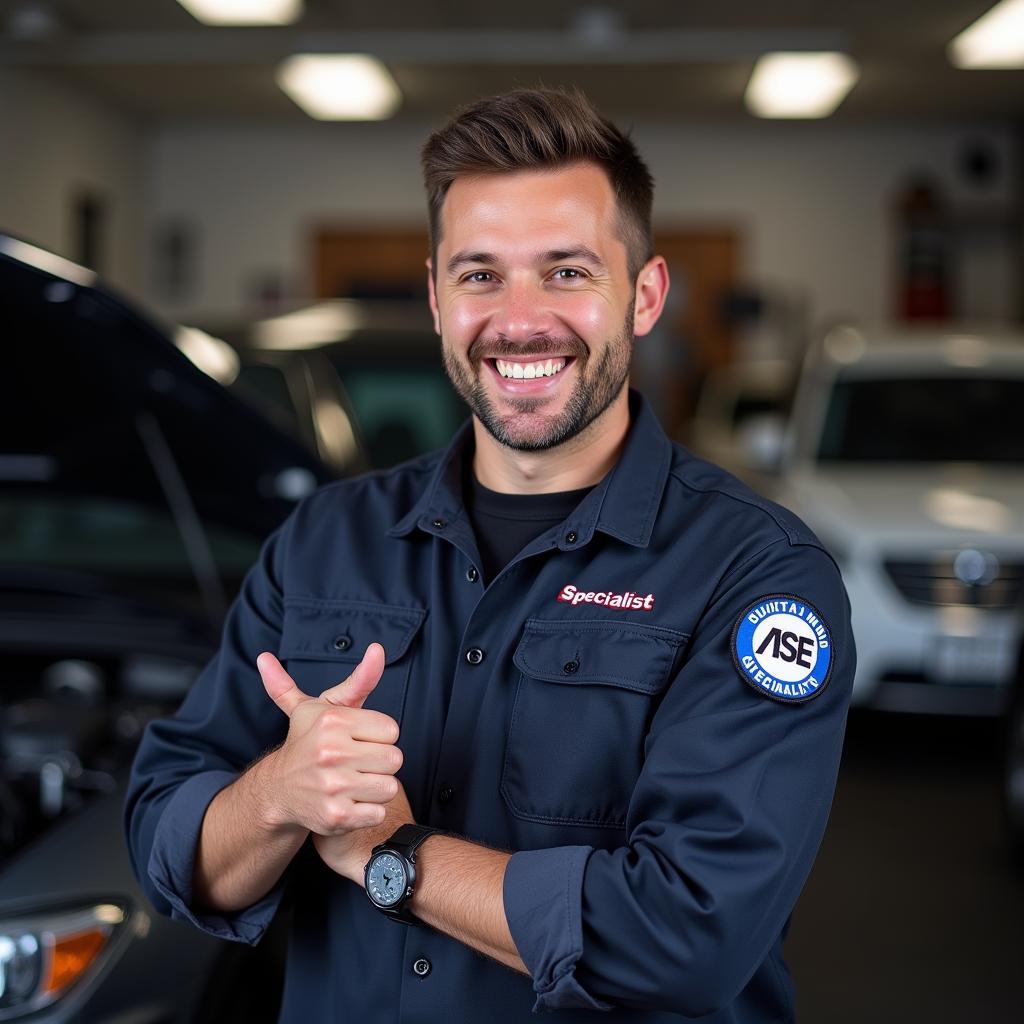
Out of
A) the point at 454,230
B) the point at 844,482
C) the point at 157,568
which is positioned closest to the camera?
the point at 454,230

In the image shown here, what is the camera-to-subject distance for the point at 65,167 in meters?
10.8

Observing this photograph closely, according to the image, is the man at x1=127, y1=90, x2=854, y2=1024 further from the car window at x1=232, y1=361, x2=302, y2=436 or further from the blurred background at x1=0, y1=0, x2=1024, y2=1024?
the car window at x1=232, y1=361, x2=302, y2=436

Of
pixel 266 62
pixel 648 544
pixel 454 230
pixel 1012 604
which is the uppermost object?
pixel 266 62

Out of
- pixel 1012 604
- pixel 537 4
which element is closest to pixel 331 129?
pixel 537 4

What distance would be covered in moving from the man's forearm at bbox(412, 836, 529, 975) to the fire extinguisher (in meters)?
11.6

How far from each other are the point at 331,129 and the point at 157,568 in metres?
10.3

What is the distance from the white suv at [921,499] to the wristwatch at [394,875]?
9.95 feet

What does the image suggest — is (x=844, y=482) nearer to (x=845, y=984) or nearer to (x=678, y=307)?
(x=845, y=984)

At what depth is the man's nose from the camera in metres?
1.59

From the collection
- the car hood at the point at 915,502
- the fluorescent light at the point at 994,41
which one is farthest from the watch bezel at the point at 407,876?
the fluorescent light at the point at 994,41

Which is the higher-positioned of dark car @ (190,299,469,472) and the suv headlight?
dark car @ (190,299,469,472)

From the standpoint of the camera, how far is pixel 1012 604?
4785 mm

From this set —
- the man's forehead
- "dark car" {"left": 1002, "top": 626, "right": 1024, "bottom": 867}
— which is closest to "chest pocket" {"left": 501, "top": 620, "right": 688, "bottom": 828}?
the man's forehead

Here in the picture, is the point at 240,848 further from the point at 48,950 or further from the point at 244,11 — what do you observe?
the point at 244,11
